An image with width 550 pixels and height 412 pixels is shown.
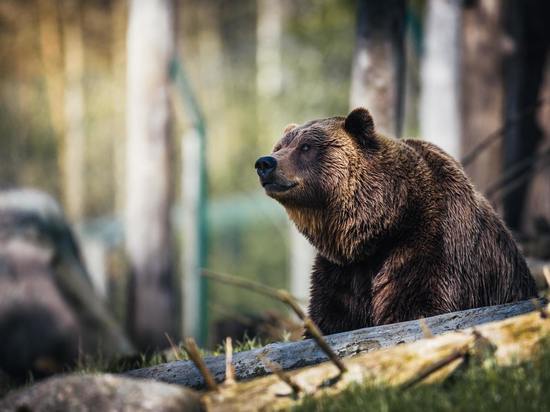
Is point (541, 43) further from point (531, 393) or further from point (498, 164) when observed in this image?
point (531, 393)

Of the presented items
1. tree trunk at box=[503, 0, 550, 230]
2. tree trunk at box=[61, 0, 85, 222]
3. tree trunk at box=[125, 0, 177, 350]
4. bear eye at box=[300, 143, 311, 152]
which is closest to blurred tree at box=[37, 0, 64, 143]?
tree trunk at box=[61, 0, 85, 222]

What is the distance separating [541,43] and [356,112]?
7.42 metres

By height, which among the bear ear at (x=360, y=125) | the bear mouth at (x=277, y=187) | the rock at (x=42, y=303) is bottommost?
the rock at (x=42, y=303)

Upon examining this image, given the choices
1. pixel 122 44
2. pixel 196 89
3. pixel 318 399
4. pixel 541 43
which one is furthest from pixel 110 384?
pixel 196 89

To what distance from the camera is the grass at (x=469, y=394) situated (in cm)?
329

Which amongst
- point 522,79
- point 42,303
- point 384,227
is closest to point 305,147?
point 384,227

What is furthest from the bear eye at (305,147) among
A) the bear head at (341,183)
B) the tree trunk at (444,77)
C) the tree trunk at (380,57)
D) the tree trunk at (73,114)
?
the tree trunk at (73,114)

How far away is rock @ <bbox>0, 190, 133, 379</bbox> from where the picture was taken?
28.2ft

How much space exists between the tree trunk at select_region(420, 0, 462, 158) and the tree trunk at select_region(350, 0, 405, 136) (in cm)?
181

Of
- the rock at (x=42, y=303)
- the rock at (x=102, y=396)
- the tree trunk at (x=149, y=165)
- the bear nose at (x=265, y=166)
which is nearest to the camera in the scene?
the rock at (x=102, y=396)

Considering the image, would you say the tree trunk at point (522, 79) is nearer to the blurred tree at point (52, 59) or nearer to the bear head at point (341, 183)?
the bear head at point (341, 183)

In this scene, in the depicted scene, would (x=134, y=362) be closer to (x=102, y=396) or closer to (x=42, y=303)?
(x=102, y=396)

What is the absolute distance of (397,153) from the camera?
5062mm

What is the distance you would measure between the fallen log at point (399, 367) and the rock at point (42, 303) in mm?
5044
